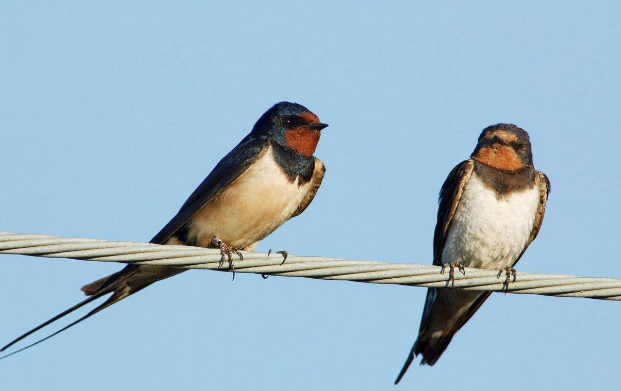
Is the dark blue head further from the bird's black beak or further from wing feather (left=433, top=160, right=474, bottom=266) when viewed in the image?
wing feather (left=433, top=160, right=474, bottom=266)

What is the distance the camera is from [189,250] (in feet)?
12.6

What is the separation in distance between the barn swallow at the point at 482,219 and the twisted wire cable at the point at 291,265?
1.47m

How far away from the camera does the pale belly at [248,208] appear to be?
5.36 m

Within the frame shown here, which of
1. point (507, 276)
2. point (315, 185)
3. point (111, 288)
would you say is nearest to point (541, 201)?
point (315, 185)

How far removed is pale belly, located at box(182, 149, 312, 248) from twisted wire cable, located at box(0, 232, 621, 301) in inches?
44.6

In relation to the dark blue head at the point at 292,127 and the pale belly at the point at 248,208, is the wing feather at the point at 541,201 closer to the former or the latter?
the dark blue head at the point at 292,127

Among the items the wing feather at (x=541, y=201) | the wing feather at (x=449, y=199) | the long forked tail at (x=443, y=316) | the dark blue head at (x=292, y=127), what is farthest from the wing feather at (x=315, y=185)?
the wing feather at (x=541, y=201)

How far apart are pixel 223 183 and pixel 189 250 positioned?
5.06ft

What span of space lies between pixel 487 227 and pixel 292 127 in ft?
3.97

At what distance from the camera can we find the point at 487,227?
5.64 metres

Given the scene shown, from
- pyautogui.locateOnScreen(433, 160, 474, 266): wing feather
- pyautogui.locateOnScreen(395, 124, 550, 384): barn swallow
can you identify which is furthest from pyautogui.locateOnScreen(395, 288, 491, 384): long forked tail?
pyautogui.locateOnScreen(433, 160, 474, 266): wing feather

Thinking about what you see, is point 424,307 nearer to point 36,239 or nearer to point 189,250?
point 189,250

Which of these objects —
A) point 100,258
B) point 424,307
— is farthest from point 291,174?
point 100,258

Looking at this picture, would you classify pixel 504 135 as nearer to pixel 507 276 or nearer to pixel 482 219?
pixel 482 219
